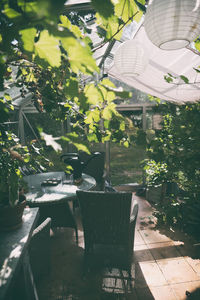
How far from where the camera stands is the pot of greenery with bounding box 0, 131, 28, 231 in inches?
35.7

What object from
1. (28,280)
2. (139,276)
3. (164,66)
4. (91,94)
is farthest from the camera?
(164,66)

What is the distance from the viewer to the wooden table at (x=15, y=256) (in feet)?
2.66

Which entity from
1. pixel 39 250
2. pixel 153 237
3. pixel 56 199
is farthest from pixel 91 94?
pixel 153 237

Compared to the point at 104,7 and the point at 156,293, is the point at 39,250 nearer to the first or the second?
the point at 156,293

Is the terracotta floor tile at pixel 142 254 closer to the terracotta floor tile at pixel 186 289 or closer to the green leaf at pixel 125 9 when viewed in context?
the terracotta floor tile at pixel 186 289

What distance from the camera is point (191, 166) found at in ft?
3.19

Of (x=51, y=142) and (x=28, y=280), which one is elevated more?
(x=51, y=142)

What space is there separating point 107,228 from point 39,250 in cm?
66

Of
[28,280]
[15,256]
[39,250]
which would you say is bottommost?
[39,250]

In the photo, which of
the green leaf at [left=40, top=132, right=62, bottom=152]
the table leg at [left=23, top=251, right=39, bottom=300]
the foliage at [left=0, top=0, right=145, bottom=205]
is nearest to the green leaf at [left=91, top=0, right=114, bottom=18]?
the foliage at [left=0, top=0, right=145, bottom=205]

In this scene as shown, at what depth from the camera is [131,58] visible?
2.06 meters

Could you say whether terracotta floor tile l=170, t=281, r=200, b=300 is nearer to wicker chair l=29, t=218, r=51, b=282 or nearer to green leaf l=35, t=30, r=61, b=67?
wicker chair l=29, t=218, r=51, b=282

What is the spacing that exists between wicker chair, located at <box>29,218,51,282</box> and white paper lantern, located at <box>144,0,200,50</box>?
1788 millimetres

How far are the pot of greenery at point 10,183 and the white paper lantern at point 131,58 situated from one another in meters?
1.46
